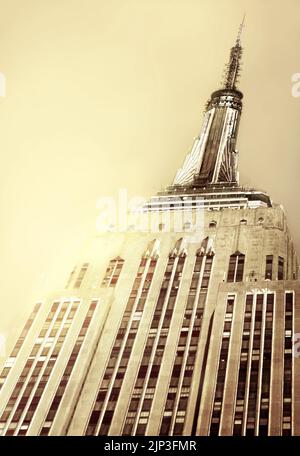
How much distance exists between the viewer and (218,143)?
78812 millimetres

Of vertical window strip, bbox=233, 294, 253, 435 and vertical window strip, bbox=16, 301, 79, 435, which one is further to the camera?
vertical window strip, bbox=16, 301, 79, 435

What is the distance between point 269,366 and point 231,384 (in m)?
2.86

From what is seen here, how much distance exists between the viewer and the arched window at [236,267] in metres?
63.3

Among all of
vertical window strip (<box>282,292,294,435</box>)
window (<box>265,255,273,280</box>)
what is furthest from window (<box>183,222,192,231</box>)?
vertical window strip (<box>282,292,294,435</box>)

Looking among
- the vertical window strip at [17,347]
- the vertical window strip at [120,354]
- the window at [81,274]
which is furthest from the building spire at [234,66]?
the vertical window strip at [17,347]

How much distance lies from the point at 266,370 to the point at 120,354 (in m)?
10.4

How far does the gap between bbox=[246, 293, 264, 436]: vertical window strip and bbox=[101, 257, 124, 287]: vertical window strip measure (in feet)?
39.3

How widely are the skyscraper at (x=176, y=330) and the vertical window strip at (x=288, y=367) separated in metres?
0.07

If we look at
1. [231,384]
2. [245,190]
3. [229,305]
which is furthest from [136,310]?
[245,190]

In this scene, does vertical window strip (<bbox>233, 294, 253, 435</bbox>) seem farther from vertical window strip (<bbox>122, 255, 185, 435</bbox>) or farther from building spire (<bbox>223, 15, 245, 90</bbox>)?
building spire (<bbox>223, 15, 245, 90</bbox>)

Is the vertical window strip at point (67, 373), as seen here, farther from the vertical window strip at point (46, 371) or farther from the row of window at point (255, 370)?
the row of window at point (255, 370)

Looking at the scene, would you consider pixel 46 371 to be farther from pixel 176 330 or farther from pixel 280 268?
pixel 280 268

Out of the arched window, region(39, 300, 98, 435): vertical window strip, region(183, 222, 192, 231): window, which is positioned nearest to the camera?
region(39, 300, 98, 435): vertical window strip

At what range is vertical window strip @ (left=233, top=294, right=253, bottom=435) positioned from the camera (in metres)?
50.6
